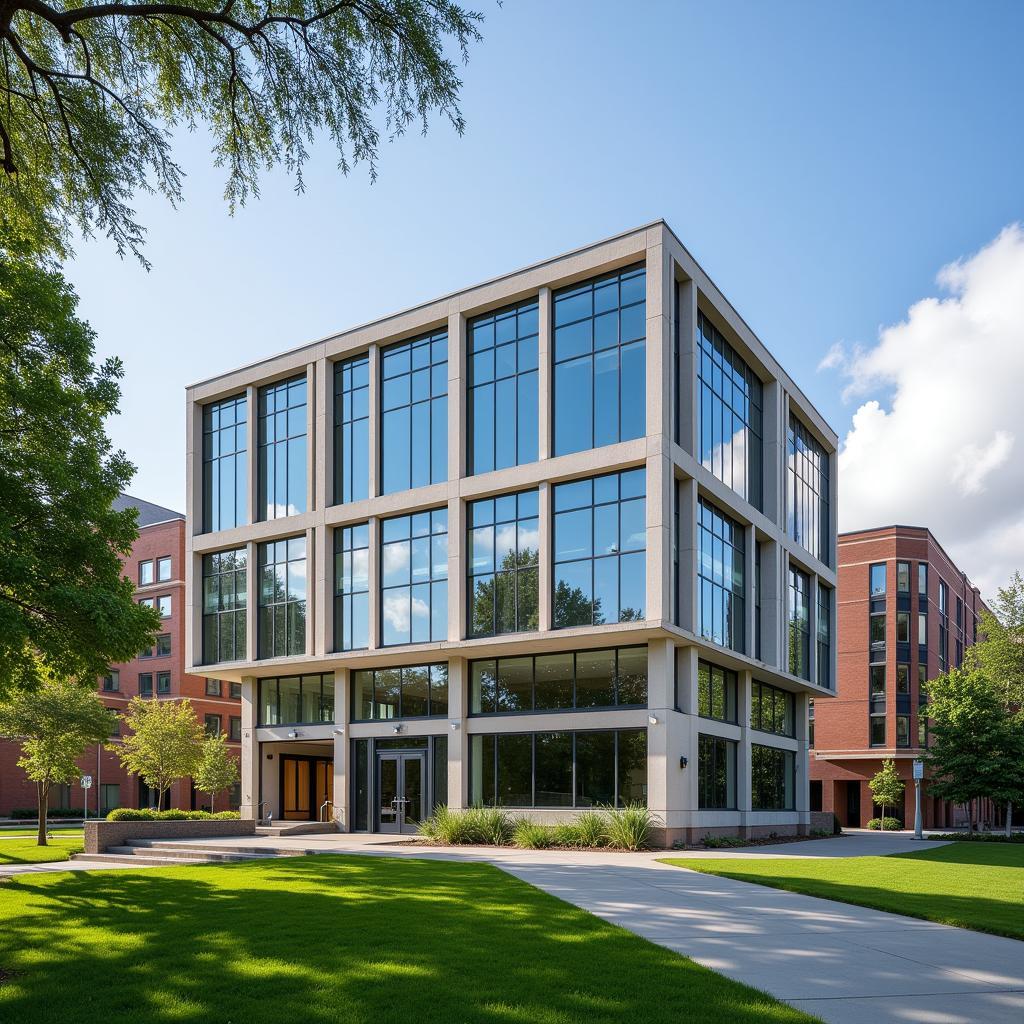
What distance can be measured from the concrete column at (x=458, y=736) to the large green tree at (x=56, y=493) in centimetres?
1746

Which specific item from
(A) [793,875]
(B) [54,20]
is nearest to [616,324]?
(A) [793,875]

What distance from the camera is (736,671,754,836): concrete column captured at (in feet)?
118

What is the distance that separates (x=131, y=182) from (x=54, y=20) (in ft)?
10.3

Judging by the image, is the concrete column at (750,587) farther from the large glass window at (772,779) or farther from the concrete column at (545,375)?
the concrete column at (545,375)

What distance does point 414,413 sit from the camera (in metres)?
36.3

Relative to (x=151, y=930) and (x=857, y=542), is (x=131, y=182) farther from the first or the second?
(x=857, y=542)

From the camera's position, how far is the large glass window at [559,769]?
30.8 m

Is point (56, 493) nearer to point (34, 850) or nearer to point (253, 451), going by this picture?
point (34, 850)

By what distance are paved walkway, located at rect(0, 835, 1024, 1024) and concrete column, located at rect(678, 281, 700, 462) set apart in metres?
16.3

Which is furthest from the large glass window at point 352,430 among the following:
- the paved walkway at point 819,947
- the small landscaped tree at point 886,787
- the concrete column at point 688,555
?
the small landscaped tree at point 886,787

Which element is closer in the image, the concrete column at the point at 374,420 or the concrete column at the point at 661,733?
the concrete column at the point at 661,733

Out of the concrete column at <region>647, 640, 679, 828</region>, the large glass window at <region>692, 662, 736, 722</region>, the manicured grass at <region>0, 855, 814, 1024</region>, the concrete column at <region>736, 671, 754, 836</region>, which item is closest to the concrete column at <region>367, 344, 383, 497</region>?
the concrete column at <region>647, 640, 679, 828</region>

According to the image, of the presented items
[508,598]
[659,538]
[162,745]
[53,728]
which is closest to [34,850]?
[53,728]

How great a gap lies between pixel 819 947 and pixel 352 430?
29.8 metres
